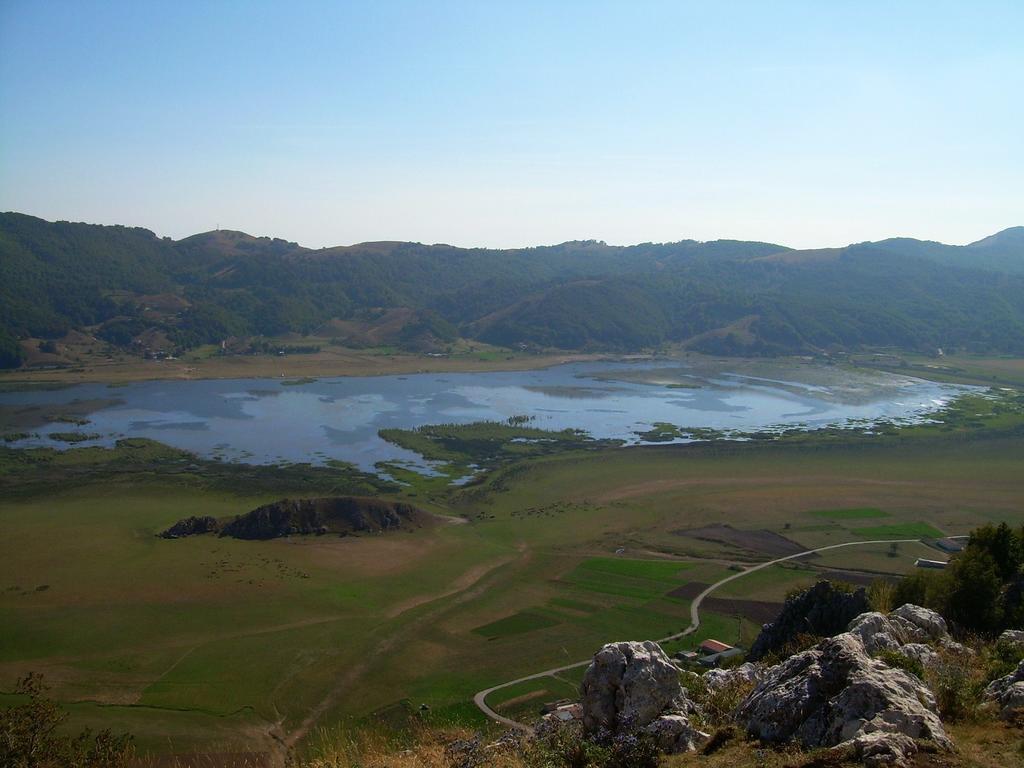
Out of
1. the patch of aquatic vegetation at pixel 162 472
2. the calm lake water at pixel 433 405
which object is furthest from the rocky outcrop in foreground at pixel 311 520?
the calm lake water at pixel 433 405

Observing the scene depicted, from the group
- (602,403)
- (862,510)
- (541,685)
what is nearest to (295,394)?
(602,403)

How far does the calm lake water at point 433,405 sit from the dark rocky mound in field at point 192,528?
578 inches

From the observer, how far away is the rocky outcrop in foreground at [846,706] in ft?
20.5

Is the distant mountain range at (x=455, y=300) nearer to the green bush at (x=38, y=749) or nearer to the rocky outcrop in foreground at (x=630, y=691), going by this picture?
the green bush at (x=38, y=749)

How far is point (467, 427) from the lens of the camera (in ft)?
195

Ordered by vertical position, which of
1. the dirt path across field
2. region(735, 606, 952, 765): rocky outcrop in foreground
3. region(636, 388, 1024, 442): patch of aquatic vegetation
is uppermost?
region(735, 606, 952, 765): rocky outcrop in foreground

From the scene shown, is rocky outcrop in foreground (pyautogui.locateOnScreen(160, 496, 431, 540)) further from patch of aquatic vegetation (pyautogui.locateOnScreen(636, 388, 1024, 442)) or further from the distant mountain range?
the distant mountain range

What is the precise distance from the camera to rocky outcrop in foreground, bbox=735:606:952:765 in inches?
246

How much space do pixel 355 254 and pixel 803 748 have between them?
16976 centimetres

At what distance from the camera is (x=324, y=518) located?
35000 mm

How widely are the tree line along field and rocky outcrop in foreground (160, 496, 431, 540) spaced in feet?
3.20

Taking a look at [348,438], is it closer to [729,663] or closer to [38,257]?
[729,663]

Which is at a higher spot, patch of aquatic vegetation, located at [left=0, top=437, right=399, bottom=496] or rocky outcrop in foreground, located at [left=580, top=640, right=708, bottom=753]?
rocky outcrop in foreground, located at [left=580, top=640, right=708, bottom=753]

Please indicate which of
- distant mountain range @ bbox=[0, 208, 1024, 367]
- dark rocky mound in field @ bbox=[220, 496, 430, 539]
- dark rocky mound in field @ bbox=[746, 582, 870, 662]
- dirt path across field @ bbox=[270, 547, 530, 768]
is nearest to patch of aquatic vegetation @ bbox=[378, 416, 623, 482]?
dark rocky mound in field @ bbox=[220, 496, 430, 539]
